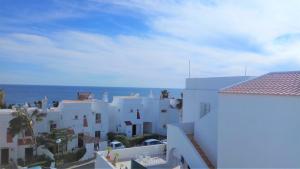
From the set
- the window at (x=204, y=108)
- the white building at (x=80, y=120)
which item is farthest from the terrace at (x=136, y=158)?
the white building at (x=80, y=120)

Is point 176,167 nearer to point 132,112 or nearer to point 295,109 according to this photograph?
point 295,109

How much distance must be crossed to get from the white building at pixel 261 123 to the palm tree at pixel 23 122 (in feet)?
81.0

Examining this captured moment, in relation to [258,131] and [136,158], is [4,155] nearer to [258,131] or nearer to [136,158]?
[136,158]

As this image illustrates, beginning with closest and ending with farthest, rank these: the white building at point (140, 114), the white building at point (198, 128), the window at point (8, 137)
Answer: the white building at point (198, 128) < the window at point (8, 137) < the white building at point (140, 114)

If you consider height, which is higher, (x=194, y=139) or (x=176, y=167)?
(x=194, y=139)

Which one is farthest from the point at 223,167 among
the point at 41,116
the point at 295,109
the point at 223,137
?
the point at 41,116

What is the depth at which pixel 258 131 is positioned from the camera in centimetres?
1548

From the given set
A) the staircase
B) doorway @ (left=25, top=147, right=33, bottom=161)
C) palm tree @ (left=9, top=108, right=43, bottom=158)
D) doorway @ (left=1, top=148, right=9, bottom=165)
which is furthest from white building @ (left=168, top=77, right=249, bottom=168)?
doorway @ (left=1, top=148, right=9, bottom=165)

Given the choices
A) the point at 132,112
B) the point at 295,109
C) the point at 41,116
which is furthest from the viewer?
the point at 132,112

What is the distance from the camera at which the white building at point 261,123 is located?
14.1 meters

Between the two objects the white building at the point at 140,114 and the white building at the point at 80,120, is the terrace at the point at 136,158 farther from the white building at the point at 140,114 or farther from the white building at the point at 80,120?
the white building at the point at 140,114

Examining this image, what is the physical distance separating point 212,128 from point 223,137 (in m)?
3.80

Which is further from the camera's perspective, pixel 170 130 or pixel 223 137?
pixel 170 130

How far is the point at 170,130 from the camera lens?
78.1ft
